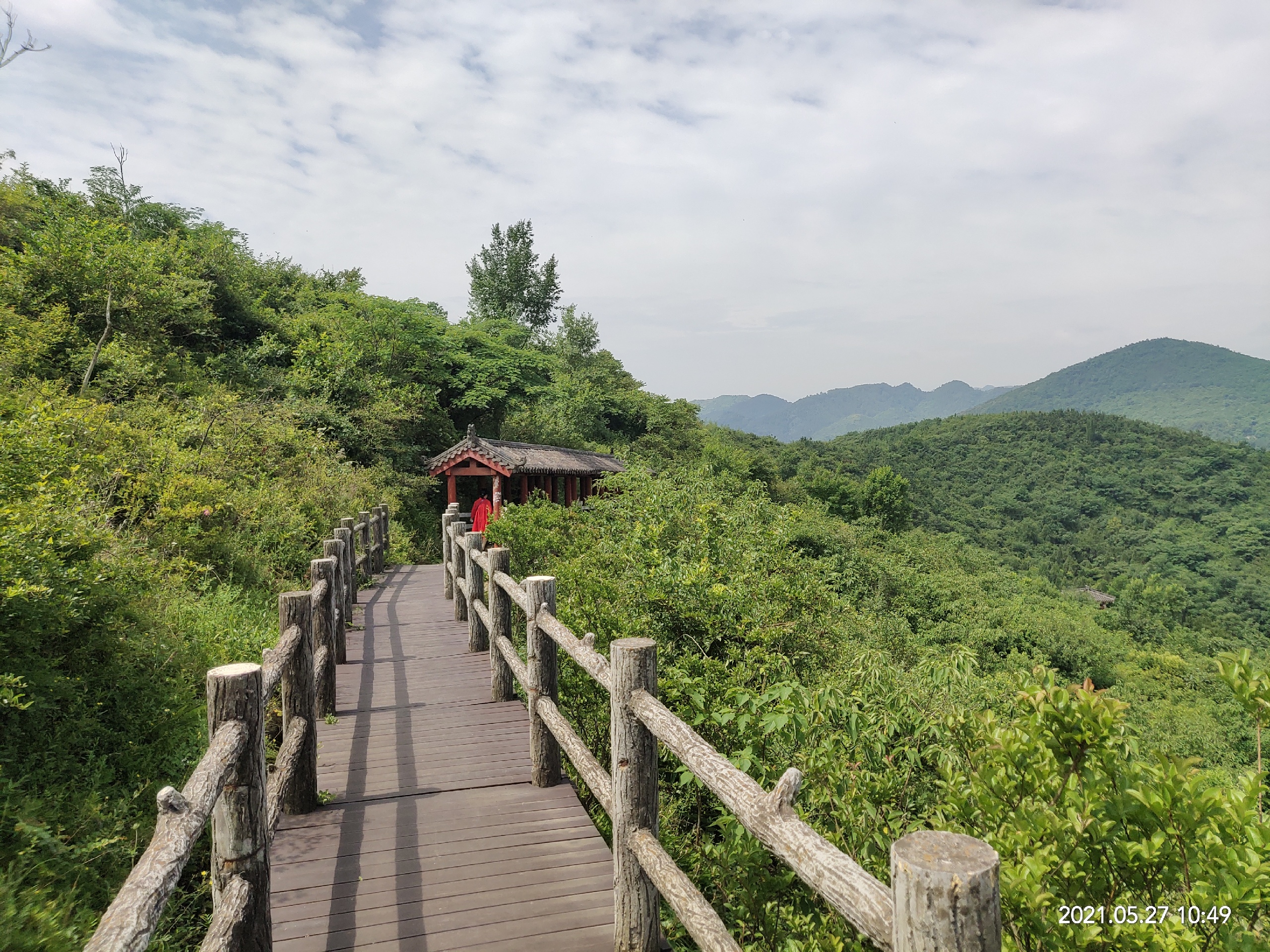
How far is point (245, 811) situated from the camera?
2504 millimetres

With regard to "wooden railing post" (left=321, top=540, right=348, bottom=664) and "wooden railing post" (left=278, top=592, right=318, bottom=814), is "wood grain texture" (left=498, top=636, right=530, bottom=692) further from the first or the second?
"wooden railing post" (left=321, top=540, right=348, bottom=664)

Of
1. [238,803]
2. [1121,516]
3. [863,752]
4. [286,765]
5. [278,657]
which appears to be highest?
[278,657]

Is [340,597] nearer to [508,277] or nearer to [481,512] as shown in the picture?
[481,512]

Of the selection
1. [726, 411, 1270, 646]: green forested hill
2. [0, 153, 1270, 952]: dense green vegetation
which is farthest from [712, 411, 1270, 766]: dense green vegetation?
[0, 153, 1270, 952]: dense green vegetation

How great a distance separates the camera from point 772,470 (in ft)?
138

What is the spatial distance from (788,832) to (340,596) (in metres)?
6.59

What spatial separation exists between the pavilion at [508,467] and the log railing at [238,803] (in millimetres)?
11552

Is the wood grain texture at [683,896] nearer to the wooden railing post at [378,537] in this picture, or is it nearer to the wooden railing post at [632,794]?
the wooden railing post at [632,794]

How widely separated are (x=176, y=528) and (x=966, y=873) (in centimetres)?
919

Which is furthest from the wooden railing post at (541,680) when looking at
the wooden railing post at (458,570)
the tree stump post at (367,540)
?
the tree stump post at (367,540)

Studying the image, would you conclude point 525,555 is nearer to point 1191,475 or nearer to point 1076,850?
point 1076,850

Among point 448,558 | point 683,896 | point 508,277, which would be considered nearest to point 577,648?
point 683,896

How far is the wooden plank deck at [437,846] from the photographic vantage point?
2770mm

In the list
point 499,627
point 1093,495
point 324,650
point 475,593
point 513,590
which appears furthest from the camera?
point 1093,495
